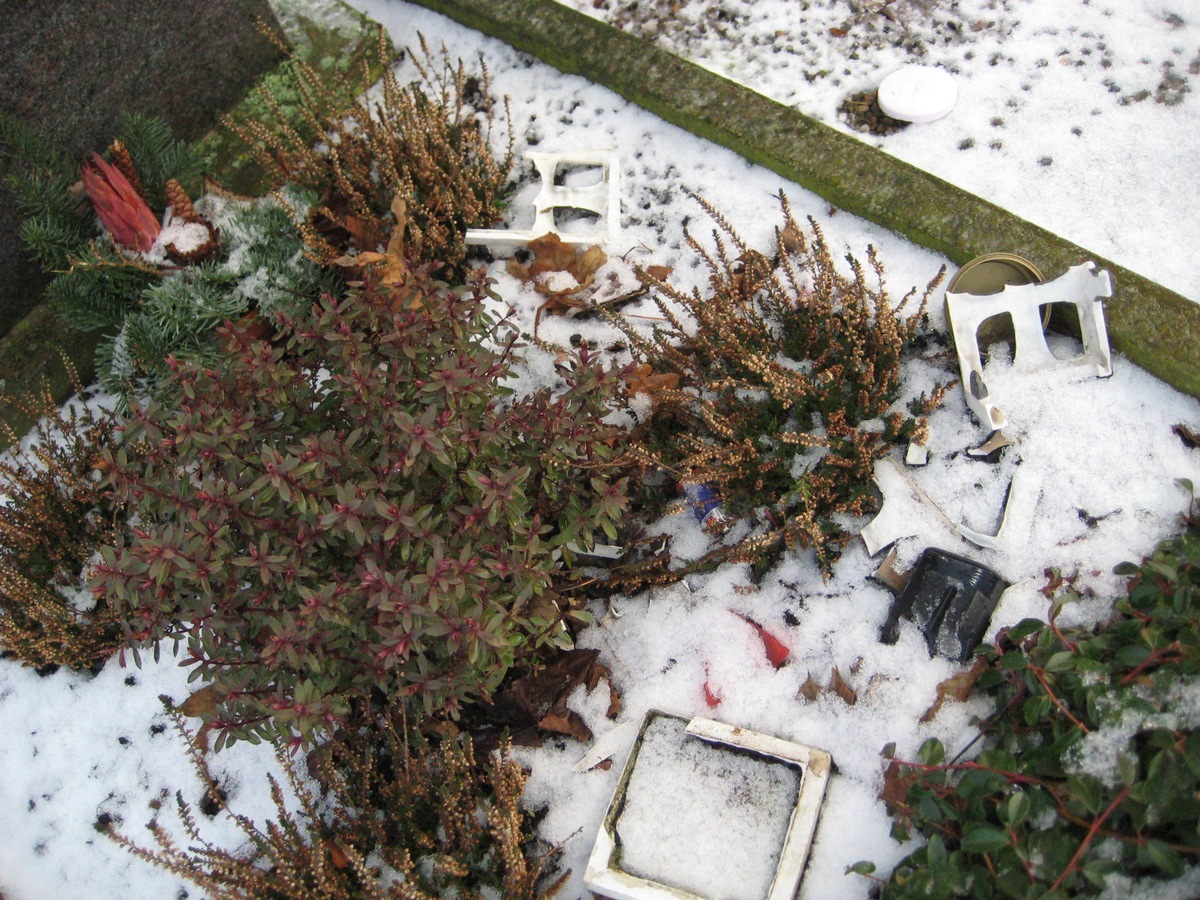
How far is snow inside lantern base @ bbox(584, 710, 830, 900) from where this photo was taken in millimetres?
2004

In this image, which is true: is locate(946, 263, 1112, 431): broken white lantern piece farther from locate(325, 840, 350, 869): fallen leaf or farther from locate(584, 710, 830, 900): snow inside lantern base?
locate(325, 840, 350, 869): fallen leaf

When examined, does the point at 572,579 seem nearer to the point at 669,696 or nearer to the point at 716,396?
the point at 669,696

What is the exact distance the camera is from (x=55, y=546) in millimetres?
2617

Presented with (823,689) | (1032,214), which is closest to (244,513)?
(823,689)

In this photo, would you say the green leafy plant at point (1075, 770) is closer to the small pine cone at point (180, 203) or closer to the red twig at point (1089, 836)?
the red twig at point (1089, 836)

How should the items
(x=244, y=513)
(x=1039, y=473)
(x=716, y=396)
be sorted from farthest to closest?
(x=716, y=396) < (x=1039, y=473) < (x=244, y=513)

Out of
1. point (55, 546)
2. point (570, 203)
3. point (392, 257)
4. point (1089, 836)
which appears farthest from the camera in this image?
point (570, 203)

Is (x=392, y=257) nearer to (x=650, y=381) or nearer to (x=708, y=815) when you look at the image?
(x=650, y=381)

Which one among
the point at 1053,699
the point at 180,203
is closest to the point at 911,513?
the point at 1053,699

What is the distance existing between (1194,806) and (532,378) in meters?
1.98

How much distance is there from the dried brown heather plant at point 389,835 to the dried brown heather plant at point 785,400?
2.76ft

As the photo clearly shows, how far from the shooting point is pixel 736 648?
7.68 ft

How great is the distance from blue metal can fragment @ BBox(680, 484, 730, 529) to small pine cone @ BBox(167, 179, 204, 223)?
1.90 metres

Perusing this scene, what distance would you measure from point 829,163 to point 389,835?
2410 millimetres
